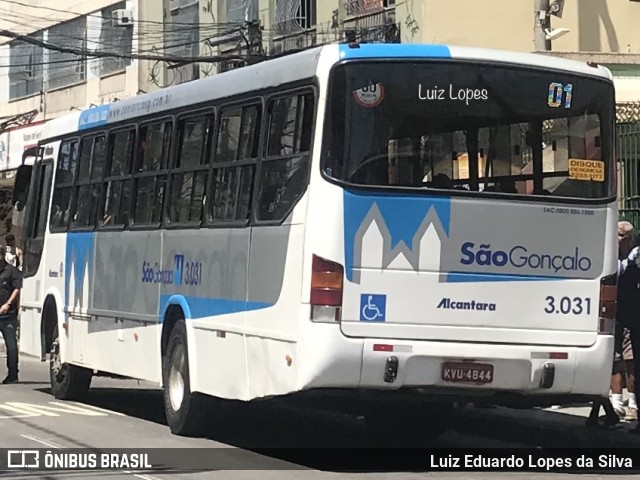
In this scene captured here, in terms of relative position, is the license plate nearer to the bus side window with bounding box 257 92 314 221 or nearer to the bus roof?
the bus side window with bounding box 257 92 314 221

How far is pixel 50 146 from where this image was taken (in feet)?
57.4

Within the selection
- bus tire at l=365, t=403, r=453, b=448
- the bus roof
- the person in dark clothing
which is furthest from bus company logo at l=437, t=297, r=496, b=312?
the person in dark clothing

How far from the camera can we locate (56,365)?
55.1ft

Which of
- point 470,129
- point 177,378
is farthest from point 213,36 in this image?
point 470,129

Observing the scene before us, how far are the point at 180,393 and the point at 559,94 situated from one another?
4.49 m

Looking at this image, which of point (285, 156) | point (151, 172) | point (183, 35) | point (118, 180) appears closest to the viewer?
point (285, 156)

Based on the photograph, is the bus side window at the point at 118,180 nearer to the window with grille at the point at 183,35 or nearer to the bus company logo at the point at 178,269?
the bus company logo at the point at 178,269

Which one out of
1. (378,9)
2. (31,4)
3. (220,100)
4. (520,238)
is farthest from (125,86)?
(520,238)

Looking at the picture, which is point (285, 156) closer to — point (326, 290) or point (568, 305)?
point (326, 290)

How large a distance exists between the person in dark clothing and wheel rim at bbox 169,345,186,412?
6529mm

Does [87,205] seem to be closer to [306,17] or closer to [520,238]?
[520,238]

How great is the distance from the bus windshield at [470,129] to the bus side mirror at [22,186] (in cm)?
854

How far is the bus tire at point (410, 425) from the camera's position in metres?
13.1

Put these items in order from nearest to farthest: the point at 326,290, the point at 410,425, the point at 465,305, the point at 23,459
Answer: the point at 326,290 < the point at 465,305 < the point at 23,459 < the point at 410,425
